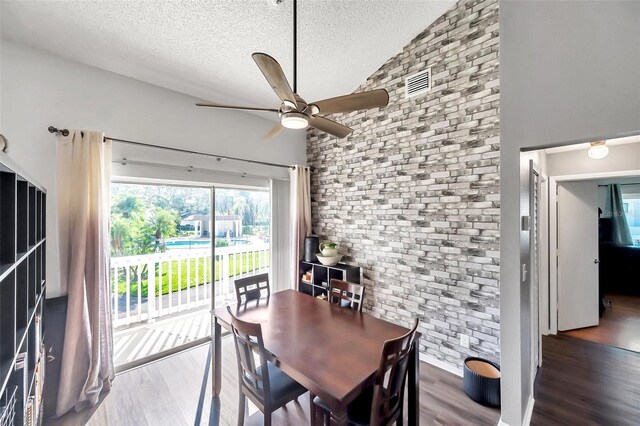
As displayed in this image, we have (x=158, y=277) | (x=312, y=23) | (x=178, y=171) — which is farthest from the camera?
(x=158, y=277)

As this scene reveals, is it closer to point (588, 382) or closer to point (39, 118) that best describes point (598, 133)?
point (588, 382)

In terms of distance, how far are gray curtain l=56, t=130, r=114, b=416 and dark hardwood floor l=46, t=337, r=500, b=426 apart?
0.69ft

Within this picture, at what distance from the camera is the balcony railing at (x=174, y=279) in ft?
9.96

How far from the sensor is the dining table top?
4.26 ft

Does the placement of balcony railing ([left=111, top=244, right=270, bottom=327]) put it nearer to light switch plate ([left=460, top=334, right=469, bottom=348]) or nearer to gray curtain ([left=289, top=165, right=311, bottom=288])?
gray curtain ([left=289, top=165, right=311, bottom=288])

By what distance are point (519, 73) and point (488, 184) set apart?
0.88 metres

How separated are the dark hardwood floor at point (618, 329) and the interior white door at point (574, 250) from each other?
0.15m

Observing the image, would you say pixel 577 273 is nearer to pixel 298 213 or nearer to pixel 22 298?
pixel 298 213

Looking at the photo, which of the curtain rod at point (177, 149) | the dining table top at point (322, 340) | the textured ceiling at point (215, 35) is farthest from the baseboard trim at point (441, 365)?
the textured ceiling at point (215, 35)

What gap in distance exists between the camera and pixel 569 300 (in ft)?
11.2

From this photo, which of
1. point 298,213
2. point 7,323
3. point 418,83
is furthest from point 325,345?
point 418,83

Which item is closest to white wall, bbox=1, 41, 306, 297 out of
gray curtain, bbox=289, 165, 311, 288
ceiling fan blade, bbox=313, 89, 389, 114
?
gray curtain, bbox=289, 165, 311, 288

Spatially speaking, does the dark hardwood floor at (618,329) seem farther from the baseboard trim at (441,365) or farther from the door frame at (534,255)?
the baseboard trim at (441,365)

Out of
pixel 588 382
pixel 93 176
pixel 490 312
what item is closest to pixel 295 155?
pixel 93 176
